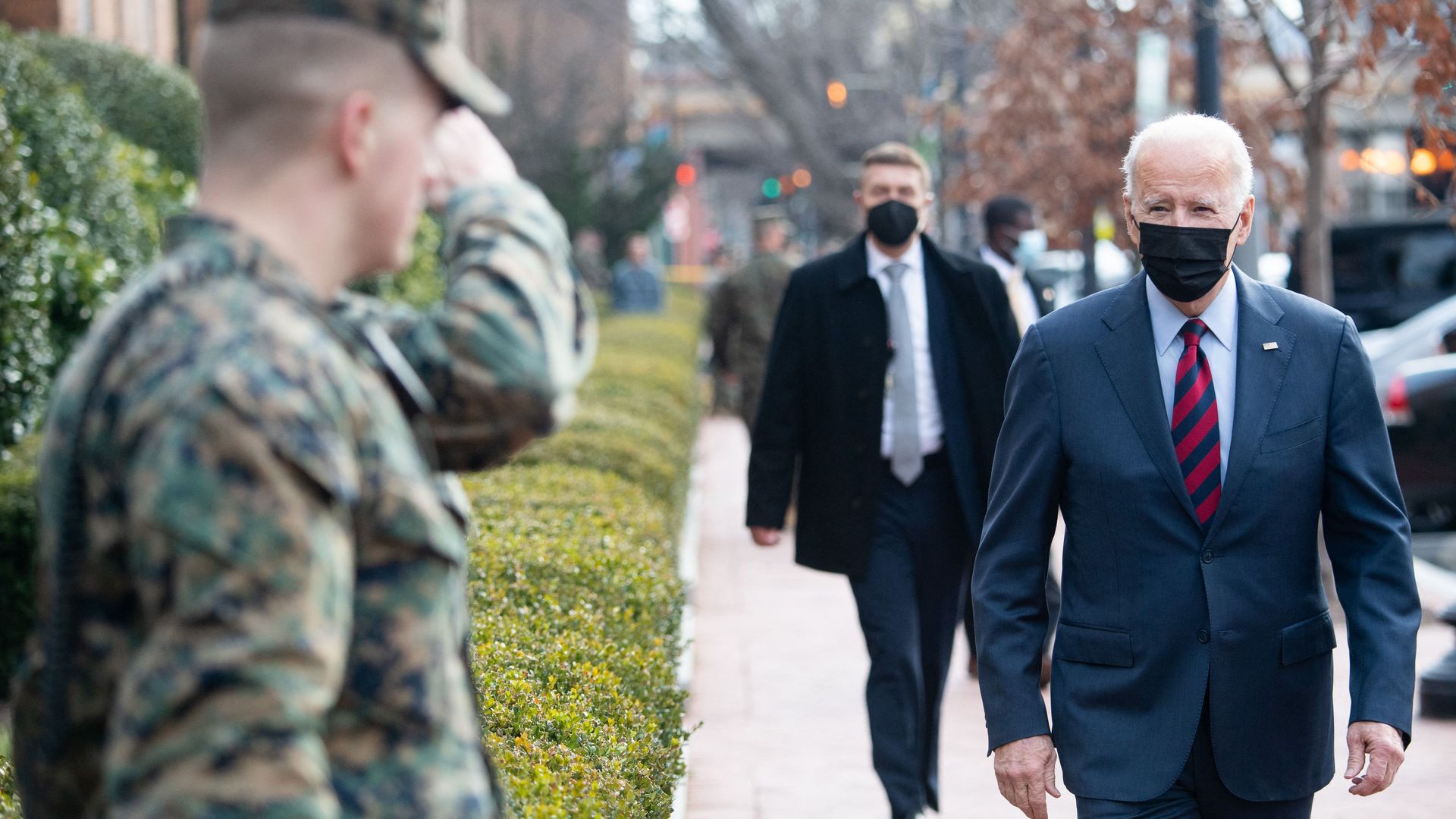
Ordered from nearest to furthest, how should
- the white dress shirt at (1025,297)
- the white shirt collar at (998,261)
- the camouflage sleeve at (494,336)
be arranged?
the camouflage sleeve at (494,336)
the white dress shirt at (1025,297)
the white shirt collar at (998,261)

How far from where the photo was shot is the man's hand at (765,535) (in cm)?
618

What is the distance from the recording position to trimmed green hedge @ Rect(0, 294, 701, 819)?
145 inches

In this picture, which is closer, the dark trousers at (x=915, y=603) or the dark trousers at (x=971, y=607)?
the dark trousers at (x=915, y=603)

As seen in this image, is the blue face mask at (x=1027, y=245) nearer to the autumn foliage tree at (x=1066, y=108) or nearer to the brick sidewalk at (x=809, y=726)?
the autumn foliage tree at (x=1066, y=108)

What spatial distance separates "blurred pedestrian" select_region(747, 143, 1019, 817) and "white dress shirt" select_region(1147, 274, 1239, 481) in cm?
222

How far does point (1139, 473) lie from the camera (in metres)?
3.50

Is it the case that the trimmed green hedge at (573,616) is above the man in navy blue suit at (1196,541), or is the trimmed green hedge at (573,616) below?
below

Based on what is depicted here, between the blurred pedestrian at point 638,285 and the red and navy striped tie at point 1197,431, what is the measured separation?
71.8 ft

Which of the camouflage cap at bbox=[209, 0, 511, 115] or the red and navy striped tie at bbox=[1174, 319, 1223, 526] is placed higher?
the camouflage cap at bbox=[209, 0, 511, 115]

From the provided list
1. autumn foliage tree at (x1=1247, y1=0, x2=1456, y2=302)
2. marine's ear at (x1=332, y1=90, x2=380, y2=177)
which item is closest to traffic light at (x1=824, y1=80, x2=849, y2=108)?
autumn foliage tree at (x1=1247, y1=0, x2=1456, y2=302)

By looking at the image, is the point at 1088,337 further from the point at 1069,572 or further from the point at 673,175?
the point at 673,175

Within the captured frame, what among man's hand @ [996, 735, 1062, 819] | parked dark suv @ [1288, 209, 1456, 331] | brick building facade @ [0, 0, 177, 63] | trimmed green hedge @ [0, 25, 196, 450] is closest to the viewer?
man's hand @ [996, 735, 1062, 819]

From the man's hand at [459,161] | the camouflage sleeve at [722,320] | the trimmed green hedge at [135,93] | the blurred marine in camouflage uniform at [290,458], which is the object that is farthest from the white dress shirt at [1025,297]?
the trimmed green hedge at [135,93]

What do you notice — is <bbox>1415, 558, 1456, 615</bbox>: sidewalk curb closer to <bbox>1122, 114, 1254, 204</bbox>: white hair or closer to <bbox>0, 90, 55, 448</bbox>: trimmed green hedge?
<bbox>1122, 114, 1254, 204</bbox>: white hair
